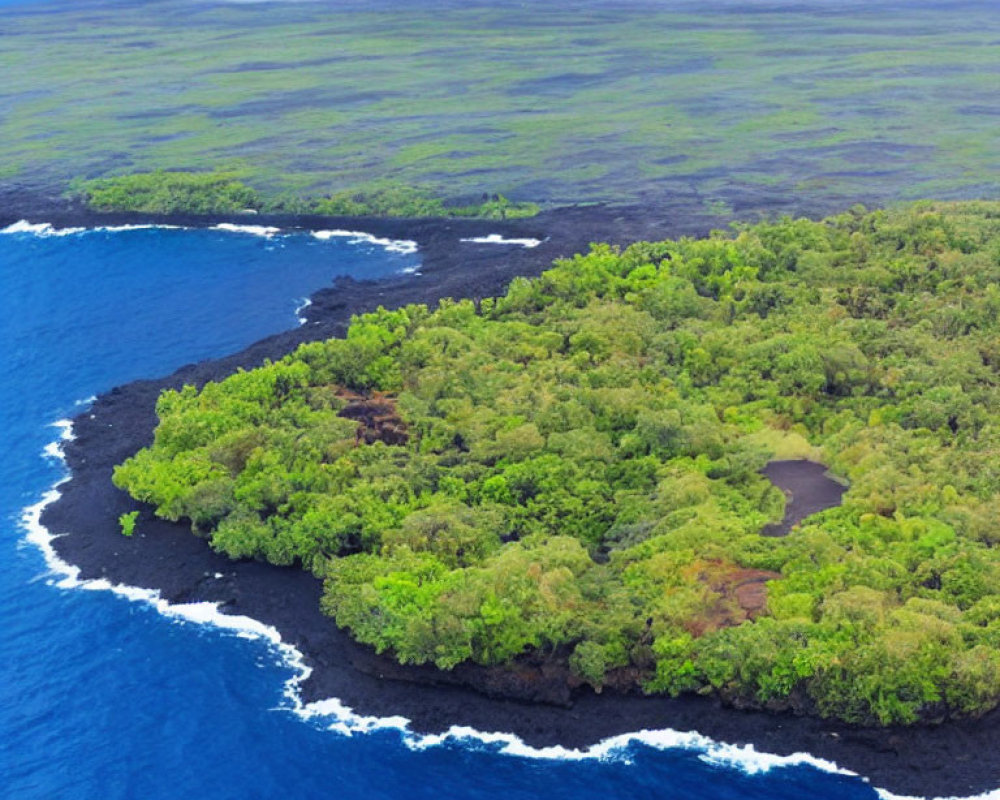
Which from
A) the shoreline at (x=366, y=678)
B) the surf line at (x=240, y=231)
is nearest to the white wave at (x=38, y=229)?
the surf line at (x=240, y=231)

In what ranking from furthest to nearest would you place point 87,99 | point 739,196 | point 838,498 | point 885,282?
point 87,99, point 739,196, point 885,282, point 838,498

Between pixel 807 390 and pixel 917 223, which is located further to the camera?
pixel 917 223

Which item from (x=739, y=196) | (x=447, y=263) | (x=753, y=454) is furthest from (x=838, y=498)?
(x=739, y=196)

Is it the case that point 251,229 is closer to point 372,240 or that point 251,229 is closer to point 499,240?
point 372,240

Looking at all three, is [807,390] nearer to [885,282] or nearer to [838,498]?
[838,498]

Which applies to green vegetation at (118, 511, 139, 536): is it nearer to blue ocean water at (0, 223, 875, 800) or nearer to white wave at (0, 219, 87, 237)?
blue ocean water at (0, 223, 875, 800)
